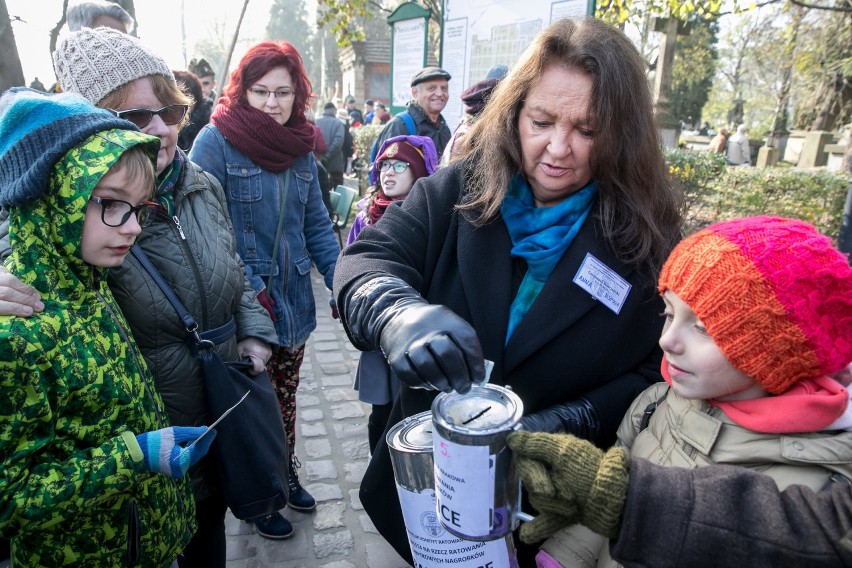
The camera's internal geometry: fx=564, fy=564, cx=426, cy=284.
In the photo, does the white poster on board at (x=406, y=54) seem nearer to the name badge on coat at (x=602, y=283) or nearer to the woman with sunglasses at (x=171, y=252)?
the woman with sunglasses at (x=171, y=252)

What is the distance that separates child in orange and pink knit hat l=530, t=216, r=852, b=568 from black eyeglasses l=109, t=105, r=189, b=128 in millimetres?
1745

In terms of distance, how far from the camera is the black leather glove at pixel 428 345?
113cm

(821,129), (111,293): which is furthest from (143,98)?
(821,129)

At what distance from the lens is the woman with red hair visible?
2.77 metres

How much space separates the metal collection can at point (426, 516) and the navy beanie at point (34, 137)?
40.9 inches

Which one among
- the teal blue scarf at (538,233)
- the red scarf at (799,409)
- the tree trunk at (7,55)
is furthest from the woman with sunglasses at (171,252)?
the tree trunk at (7,55)

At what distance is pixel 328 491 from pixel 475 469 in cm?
245

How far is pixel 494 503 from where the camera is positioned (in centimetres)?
107

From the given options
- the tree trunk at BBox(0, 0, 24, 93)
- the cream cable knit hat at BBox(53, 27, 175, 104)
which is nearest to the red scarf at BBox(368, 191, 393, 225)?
the cream cable knit hat at BBox(53, 27, 175, 104)

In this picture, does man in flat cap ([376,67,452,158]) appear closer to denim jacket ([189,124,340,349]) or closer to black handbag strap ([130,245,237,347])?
denim jacket ([189,124,340,349])

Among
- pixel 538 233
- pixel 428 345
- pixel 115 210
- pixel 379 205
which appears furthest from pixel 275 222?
pixel 428 345

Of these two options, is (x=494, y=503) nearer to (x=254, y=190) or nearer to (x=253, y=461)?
(x=253, y=461)

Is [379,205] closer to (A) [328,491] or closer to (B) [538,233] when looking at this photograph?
(A) [328,491]

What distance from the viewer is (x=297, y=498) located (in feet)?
9.98
